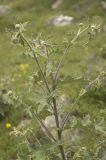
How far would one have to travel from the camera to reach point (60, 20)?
89.9ft

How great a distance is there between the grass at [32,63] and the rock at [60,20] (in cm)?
41

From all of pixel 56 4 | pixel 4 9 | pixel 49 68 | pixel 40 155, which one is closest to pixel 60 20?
pixel 56 4

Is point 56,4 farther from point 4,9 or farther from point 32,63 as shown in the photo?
point 32,63

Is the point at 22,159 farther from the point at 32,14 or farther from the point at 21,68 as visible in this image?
the point at 32,14

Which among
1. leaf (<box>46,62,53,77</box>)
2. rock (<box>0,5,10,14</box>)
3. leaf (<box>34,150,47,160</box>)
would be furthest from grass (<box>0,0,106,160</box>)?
leaf (<box>34,150,47,160</box>)

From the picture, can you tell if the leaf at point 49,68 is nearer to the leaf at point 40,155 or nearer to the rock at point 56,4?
the leaf at point 40,155

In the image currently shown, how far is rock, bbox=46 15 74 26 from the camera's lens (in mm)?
26984

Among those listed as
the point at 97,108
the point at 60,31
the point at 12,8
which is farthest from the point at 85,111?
the point at 12,8

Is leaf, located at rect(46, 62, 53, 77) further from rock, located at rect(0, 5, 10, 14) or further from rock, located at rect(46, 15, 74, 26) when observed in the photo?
rock, located at rect(0, 5, 10, 14)

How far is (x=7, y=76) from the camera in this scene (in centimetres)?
1480

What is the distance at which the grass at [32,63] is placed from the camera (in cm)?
1039

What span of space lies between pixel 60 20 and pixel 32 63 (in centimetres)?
1148

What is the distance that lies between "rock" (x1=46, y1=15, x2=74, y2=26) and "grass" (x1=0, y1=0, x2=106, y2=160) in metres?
0.41

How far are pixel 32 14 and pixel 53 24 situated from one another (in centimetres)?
453
